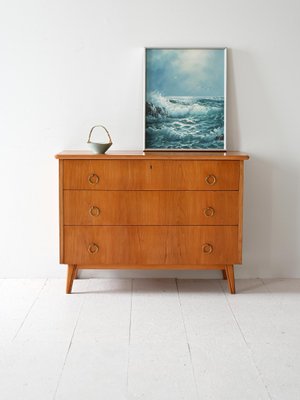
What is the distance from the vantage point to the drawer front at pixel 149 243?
3.83m

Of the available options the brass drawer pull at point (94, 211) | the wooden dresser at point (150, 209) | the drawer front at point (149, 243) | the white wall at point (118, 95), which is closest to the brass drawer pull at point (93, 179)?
the wooden dresser at point (150, 209)

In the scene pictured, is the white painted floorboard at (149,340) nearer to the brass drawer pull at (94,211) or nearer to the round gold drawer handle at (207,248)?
the round gold drawer handle at (207,248)

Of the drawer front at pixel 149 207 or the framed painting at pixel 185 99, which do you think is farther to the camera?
the framed painting at pixel 185 99

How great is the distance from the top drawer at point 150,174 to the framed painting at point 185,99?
1.16 feet

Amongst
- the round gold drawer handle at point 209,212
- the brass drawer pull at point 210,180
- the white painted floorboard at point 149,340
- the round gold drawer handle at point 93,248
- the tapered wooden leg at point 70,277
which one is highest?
the brass drawer pull at point 210,180

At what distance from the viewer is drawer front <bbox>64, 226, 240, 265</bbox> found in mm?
3832

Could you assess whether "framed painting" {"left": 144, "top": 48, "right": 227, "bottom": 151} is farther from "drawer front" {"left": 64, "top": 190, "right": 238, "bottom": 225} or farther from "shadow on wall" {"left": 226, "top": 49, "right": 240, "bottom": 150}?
"drawer front" {"left": 64, "top": 190, "right": 238, "bottom": 225}

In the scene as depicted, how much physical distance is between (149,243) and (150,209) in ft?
0.61

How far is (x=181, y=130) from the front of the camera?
4.13 metres

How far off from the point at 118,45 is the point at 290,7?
1.02 m

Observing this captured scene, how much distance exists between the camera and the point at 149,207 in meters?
3.82

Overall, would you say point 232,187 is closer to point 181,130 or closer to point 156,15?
point 181,130

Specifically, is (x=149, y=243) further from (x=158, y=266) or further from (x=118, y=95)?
(x=118, y=95)

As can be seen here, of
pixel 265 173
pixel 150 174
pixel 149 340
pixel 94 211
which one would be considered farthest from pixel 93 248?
pixel 265 173
